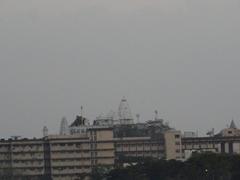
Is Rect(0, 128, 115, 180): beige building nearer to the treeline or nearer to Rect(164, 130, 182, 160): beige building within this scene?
Rect(164, 130, 182, 160): beige building

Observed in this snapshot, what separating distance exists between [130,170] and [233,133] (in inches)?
2131

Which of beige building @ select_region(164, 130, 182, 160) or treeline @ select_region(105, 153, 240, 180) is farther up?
beige building @ select_region(164, 130, 182, 160)

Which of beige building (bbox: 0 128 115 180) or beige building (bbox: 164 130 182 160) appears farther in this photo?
beige building (bbox: 164 130 182 160)

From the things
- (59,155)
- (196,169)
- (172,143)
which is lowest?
(196,169)

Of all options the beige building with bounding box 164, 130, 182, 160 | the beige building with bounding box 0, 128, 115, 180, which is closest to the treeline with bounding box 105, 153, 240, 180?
the beige building with bounding box 0, 128, 115, 180

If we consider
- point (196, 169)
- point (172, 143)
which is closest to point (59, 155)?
point (172, 143)

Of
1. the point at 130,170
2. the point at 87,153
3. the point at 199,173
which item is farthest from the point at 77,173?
the point at 199,173

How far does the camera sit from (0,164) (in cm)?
15662

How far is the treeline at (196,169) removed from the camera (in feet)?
332

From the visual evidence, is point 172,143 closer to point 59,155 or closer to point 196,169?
point 59,155

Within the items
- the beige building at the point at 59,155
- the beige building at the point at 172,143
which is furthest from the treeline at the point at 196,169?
the beige building at the point at 172,143

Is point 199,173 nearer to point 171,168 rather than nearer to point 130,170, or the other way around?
point 171,168

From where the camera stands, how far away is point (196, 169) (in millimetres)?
103625

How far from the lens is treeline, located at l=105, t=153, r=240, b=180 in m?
101
